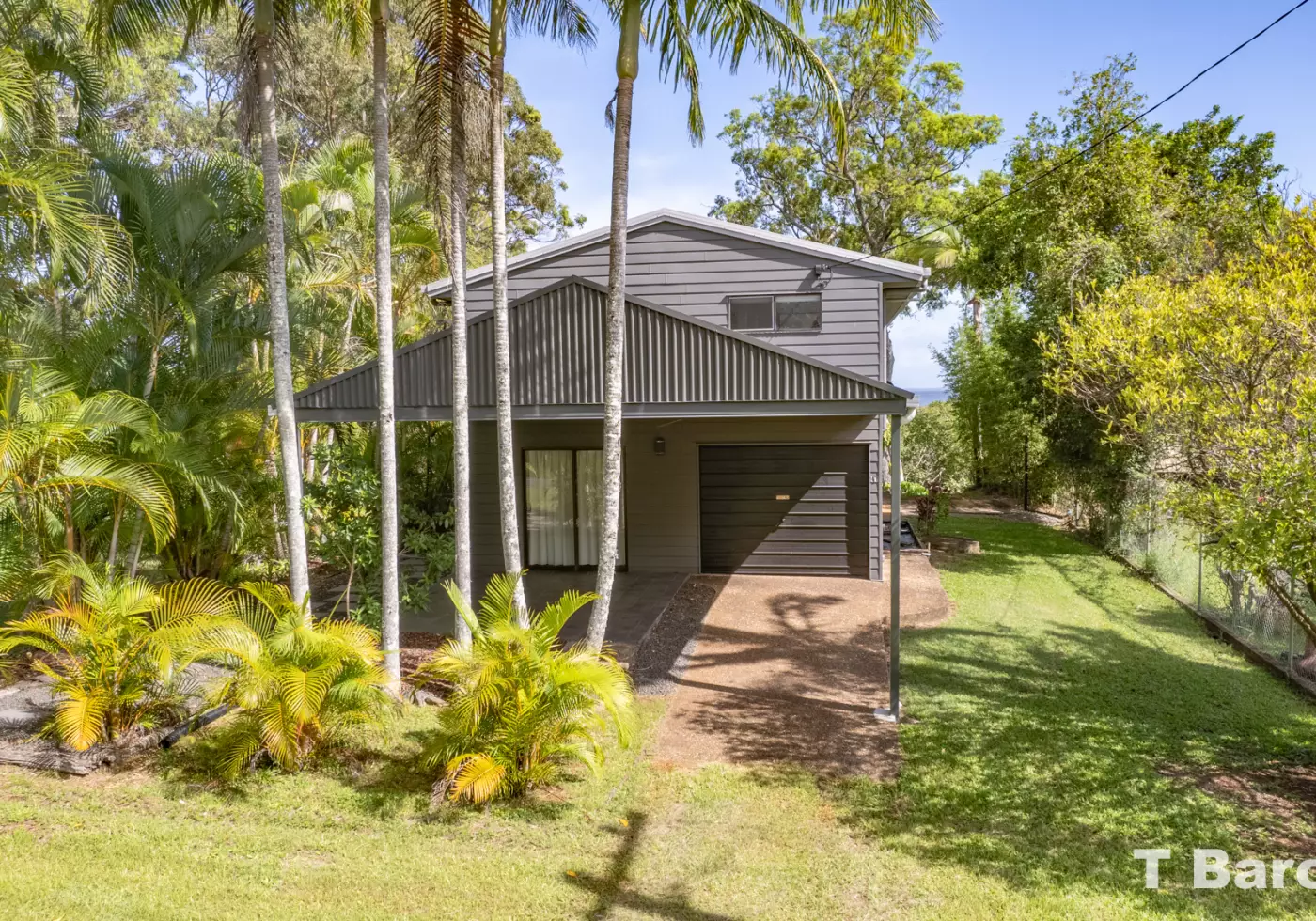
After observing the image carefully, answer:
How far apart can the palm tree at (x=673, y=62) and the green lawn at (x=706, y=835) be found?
1.92 meters

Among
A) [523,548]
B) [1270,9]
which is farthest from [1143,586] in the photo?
[523,548]

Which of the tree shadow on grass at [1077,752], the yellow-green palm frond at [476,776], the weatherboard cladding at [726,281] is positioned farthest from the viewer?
the weatherboard cladding at [726,281]

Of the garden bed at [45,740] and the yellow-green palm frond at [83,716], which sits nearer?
the yellow-green palm frond at [83,716]

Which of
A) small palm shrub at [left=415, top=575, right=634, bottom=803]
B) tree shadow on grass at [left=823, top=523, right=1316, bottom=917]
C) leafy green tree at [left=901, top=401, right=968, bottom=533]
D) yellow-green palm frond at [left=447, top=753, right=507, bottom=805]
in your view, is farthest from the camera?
leafy green tree at [left=901, top=401, right=968, bottom=533]

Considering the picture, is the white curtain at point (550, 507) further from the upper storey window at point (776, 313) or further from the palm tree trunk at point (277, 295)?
Answer: the palm tree trunk at point (277, 295)

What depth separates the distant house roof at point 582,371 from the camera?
7465mm

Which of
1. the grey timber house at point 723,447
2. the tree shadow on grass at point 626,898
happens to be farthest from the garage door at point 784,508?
the tree shadow on grass at point 626,898

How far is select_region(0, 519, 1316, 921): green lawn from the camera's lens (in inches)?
168

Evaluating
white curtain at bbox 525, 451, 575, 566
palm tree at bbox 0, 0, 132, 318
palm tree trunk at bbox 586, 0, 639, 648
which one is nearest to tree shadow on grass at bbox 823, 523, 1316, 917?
palm tree trunk at bbox 586, 0, 639, 648

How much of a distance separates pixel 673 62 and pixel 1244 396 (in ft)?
19.1

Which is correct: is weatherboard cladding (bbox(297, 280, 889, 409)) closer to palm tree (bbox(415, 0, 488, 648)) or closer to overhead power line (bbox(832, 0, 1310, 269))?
palm tree (bbox(415, 0, 488, 648))

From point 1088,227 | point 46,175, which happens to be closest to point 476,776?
point 46,175

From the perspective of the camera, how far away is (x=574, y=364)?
25.8 ft

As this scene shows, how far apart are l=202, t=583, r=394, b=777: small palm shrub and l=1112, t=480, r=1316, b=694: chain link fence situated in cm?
632
